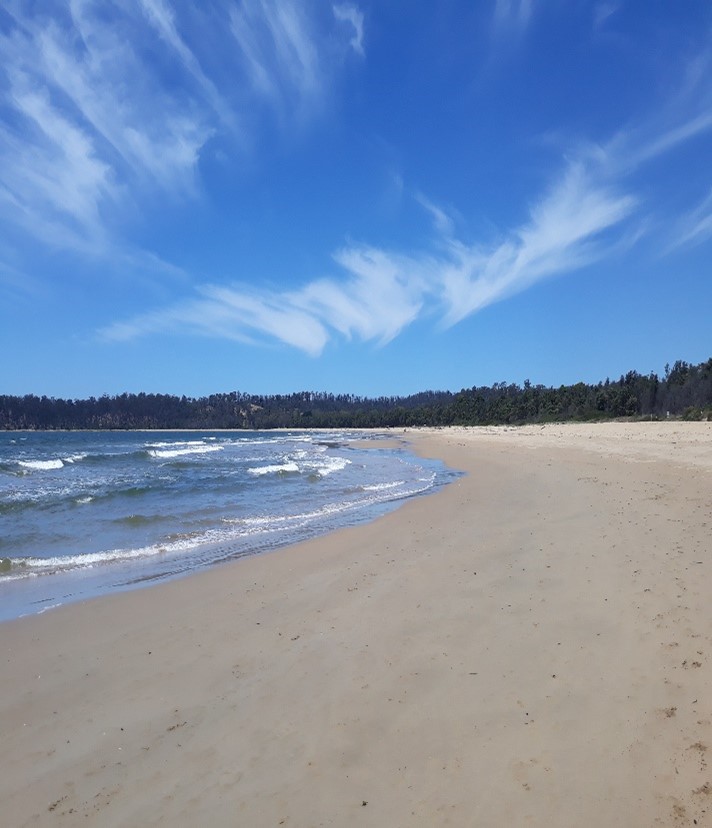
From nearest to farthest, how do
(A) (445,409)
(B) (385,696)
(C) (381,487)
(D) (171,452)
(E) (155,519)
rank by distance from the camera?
(B) (385,696), (E) (155,519), (C) (381,487), (D) (171,452), (A) (445,409)

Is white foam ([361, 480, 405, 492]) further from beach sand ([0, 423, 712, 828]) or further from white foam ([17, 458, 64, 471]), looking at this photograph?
white foam ([17, 458, 64, 471])

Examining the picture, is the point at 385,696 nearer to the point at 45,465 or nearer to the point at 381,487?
the point at 381,487

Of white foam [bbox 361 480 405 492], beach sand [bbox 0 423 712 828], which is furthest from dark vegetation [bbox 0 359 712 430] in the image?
beach sand [bbox 0 423 712 828]

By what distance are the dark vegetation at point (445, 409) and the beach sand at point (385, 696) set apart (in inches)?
1643

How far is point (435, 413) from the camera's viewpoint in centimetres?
11581

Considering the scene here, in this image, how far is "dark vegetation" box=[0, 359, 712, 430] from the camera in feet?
198

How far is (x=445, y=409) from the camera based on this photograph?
112 metres

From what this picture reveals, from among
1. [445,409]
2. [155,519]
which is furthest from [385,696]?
[445,409]

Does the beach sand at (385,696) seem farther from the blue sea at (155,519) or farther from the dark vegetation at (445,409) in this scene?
the dark vegetation at (445,409)

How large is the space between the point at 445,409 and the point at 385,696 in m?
110

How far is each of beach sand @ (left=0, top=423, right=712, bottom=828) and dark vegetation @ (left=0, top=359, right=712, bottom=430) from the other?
41.7m

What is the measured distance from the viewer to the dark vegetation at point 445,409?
6047cm

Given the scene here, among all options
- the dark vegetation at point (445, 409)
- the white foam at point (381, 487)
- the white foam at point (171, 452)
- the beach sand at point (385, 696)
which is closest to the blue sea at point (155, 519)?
the white foam at point (381, 487)

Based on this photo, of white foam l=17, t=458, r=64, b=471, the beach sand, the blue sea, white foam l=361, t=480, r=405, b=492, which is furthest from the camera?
white foam l=17, t=458, r=64, b=471
